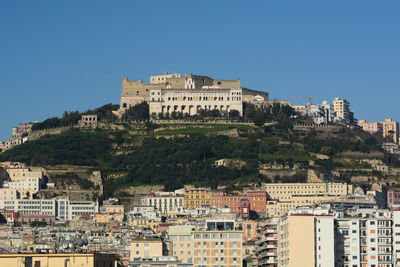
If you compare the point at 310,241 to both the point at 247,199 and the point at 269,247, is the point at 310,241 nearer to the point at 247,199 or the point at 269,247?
the point at 269,247

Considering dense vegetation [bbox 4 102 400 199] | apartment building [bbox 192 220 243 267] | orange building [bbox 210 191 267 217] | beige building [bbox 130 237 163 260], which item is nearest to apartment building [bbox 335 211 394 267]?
apartment building [bbox 192 220 243 267]

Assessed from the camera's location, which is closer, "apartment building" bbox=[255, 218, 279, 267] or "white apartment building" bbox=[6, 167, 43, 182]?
"apartment building" bbox=[255, 218, 279, 267]

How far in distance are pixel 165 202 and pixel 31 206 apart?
48.9ft

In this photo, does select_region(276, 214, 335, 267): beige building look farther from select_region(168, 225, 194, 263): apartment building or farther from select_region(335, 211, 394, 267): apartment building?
select_region(168, 225, 194, 263): apartment building

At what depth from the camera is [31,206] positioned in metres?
145

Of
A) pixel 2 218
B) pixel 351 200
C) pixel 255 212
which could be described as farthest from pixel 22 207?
pixel 351 200

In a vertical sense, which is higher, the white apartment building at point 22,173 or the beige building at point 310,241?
the white apartment building at point 22,173

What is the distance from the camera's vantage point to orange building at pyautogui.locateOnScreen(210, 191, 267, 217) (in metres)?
138

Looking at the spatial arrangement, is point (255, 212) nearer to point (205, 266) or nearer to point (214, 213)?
point (214, 213)

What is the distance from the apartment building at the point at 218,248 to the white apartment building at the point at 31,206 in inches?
2515

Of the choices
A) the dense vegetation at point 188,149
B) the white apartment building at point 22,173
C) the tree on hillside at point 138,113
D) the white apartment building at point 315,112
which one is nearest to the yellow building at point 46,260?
the dense vegetation at point 188,149

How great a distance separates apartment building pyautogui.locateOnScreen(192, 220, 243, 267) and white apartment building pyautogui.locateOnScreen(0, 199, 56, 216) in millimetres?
63890

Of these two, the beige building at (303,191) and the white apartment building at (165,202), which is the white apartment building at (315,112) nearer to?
the beige building at (303,191)

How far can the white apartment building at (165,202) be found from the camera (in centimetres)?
14200
